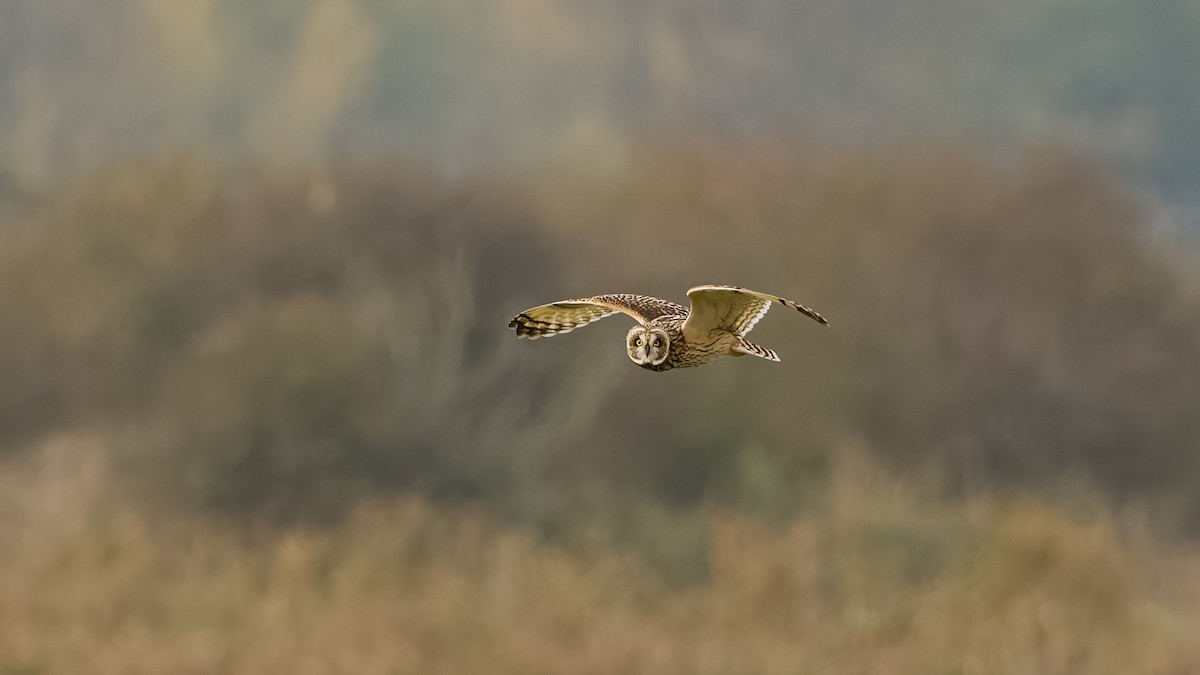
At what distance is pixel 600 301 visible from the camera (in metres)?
45.0

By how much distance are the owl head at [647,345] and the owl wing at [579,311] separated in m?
1.69

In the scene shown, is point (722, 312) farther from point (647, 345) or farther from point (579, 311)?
point (579, 311)

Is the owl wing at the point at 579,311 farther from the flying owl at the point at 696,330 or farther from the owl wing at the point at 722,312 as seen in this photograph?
the owl wing at the point at 722,312

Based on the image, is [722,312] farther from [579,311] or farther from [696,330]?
[579,311]

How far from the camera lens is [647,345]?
1642 inches

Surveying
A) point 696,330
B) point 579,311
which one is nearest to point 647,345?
point 696,330

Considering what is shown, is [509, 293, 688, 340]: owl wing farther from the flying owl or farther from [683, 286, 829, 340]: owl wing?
[683, 286, 829, 340]: owl wing

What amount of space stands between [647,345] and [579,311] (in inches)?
223

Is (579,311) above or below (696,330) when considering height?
above

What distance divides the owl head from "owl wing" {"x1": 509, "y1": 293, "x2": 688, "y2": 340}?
169 cm

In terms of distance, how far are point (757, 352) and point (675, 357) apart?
239 cm

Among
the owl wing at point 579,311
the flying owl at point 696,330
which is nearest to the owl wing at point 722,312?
the flying owl at point 696,330

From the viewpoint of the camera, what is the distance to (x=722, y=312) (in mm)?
40531

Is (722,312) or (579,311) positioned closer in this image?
(722,312)
